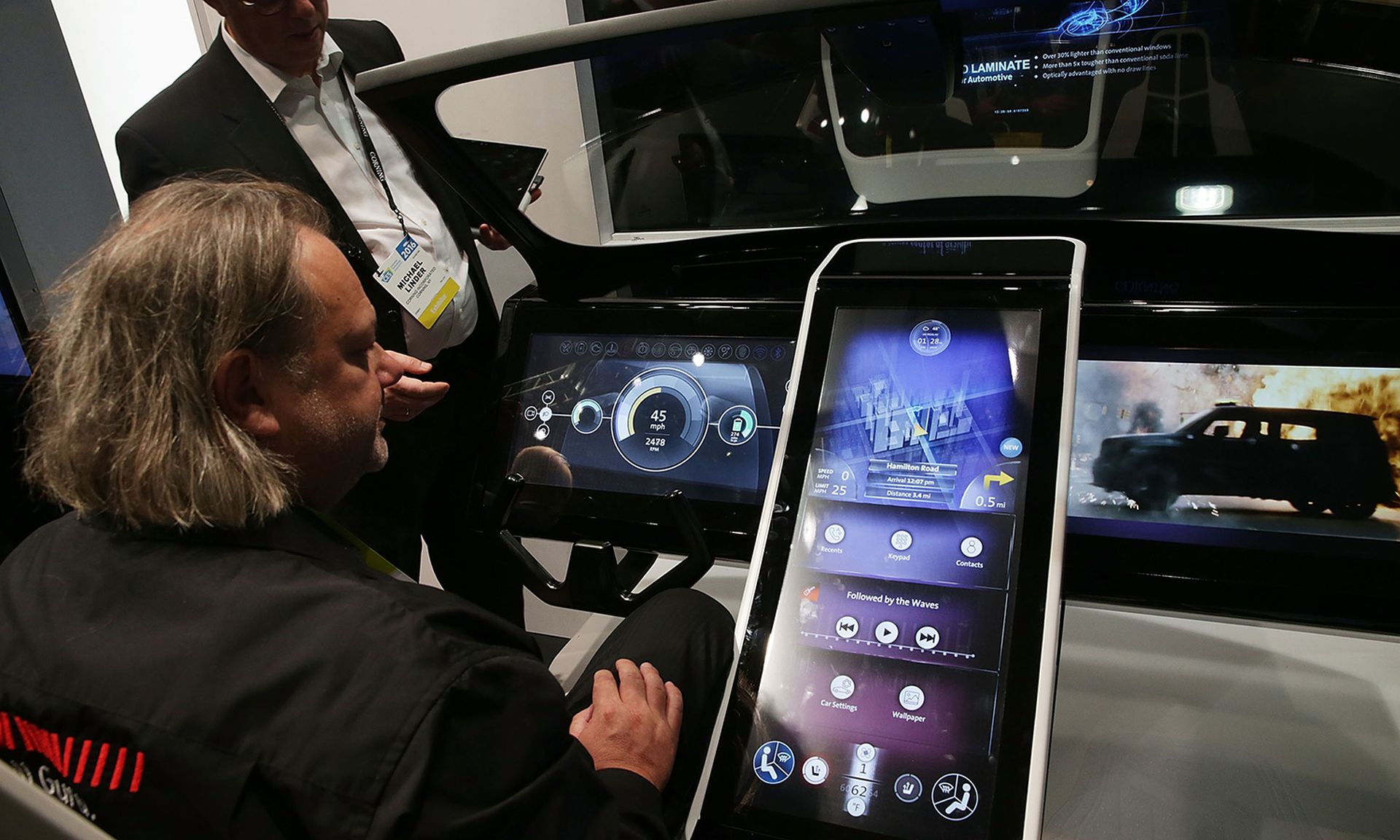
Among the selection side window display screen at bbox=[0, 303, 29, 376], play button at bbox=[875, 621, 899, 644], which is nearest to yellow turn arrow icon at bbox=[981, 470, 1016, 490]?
play button at bbox=[875, 621, 899, 644]

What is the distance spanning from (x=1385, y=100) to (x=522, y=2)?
2.44 m

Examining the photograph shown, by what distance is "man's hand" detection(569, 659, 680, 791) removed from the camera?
1.05 meters

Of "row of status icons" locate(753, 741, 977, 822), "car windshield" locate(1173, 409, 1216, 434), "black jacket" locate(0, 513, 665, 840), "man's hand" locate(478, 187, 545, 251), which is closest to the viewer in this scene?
"black jacket" locate(0, 513, 665, 840)

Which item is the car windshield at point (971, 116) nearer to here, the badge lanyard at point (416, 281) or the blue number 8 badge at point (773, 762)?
the badge lanyard at point (416, 281)

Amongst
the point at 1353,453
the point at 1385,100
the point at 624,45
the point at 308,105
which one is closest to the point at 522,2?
the point at 308,105

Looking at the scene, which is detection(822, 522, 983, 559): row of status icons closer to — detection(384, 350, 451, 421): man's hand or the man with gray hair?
the man with gray hair

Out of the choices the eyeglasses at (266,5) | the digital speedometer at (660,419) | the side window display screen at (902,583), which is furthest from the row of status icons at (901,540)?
the eyeglasses at (266,5)

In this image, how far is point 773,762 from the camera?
104 centimetres

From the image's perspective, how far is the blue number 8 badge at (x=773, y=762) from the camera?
1034 mm

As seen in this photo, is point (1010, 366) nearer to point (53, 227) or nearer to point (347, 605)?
point (347, 605)

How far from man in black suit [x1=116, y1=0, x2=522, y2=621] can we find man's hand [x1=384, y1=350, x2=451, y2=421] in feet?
0.56

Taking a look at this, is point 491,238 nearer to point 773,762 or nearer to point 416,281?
point 416,281

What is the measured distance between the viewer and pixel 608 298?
1.60 meters

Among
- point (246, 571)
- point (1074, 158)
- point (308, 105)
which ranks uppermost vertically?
point (308, 105)
